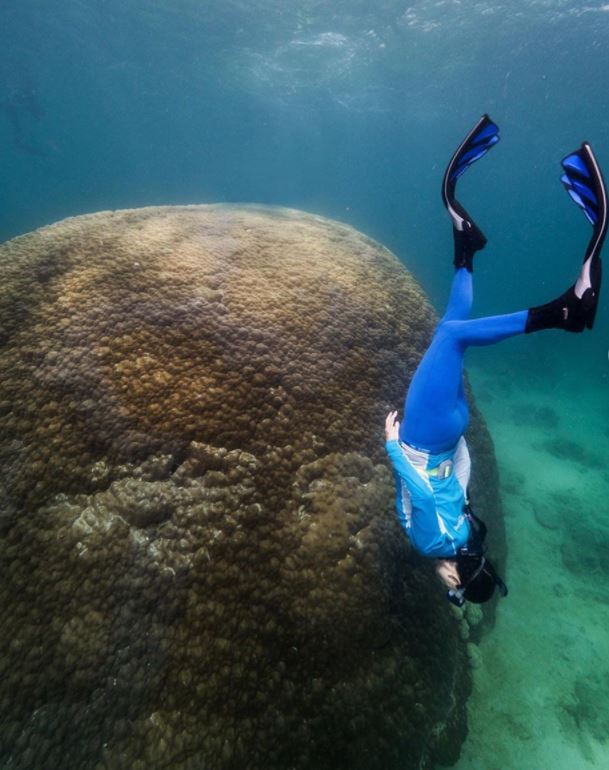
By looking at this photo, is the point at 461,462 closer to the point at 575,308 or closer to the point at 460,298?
the point at 460,298

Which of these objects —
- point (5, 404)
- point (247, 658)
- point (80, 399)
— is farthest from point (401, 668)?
point (5, 404)

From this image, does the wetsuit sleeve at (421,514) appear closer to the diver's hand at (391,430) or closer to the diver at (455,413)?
the diver at (455,413)

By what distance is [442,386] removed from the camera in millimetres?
3020

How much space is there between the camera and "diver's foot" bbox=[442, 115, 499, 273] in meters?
3.53

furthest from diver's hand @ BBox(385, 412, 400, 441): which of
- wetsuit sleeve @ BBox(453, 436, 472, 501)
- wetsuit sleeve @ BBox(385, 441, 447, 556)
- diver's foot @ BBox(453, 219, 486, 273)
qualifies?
diver's foot @ BBox(453, 219, 486, 273)

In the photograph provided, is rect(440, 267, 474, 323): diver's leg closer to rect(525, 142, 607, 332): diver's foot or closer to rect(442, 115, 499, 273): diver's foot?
→ rect(442, 115, 499, 273): diver's foot

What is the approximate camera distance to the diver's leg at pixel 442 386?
9.55 ft

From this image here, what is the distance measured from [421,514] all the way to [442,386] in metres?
0.94

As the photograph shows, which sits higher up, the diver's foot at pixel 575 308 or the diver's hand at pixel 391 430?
the diver's foot at pixel 575 308

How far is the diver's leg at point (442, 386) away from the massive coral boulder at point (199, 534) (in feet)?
1.62

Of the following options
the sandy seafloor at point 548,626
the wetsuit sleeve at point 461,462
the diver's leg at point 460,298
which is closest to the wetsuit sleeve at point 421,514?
the wetsuit sleeve at point 461,462

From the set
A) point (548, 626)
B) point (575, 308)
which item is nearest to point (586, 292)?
point (575, 308)

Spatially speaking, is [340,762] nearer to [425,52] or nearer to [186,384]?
[186,384]

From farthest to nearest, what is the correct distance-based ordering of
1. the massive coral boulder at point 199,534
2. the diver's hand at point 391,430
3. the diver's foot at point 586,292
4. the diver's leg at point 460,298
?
the diver's leg at point 460,298 < the diver's hand at point 391,430 < the diver's foot at point 586,292 < the massive coral boulder at point 199,534
